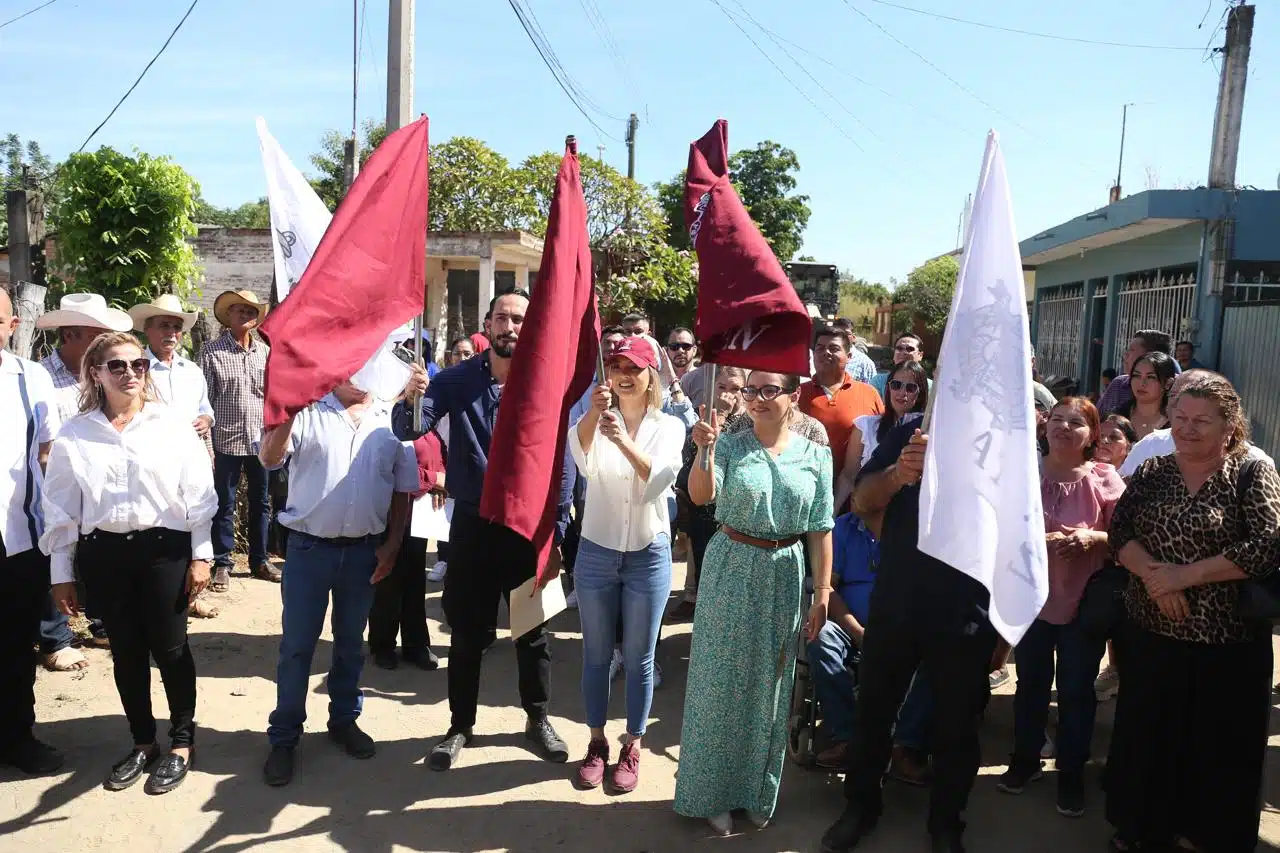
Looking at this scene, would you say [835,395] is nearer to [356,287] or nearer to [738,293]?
[738,293]

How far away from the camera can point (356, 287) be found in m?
3.71

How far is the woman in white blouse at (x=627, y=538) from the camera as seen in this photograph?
13.4ft

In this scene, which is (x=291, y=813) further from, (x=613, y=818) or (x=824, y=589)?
(x=824, y=589)

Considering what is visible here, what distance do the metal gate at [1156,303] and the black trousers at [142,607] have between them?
1162 centimetres

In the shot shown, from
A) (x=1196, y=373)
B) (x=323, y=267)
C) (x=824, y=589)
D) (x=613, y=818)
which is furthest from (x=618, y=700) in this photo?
(x=1196, y=373)

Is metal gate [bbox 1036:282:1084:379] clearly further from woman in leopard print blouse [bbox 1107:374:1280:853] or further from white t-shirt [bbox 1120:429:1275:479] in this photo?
woman in leopard print blouse [bbox 1107:374:1280:853]

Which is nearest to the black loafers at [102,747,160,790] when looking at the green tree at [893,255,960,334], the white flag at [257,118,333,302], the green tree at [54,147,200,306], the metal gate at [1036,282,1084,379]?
the white flag at [257,118,333,302]

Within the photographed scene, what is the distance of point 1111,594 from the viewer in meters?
4.14

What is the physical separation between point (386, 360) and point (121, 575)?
1414 millimetres

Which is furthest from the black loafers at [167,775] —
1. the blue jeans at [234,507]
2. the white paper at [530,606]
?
the blue jeans at [234,507]

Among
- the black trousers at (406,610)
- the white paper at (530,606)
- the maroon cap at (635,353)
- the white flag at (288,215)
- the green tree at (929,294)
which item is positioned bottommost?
the black trousers at (406,610)

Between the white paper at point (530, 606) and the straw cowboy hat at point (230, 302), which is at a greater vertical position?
the straw cowboy hat at point (230, 302)

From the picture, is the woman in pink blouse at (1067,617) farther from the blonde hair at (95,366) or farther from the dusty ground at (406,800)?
the blonde hair at (95,366)

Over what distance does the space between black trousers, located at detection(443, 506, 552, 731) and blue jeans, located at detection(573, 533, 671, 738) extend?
40 centimetres
